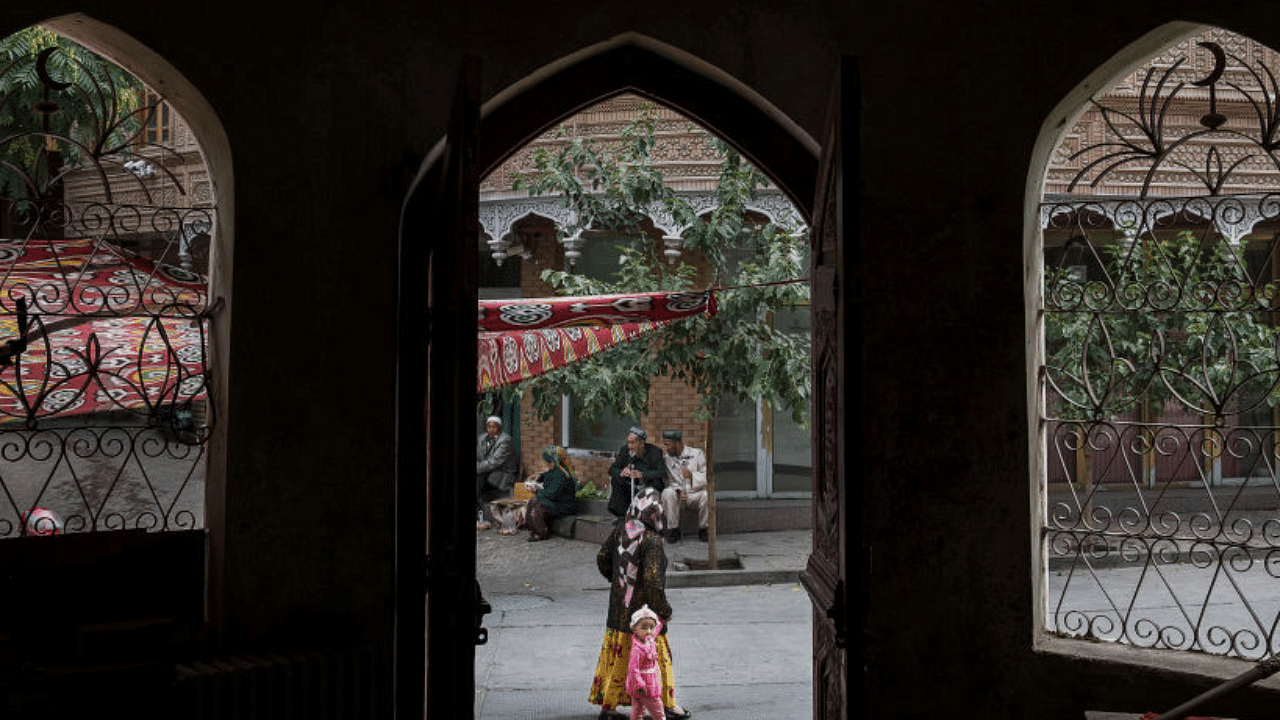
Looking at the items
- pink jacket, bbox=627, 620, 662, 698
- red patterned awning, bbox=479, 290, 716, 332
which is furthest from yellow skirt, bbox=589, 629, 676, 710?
red patterned awning, bbox=479, 290, 716, 332

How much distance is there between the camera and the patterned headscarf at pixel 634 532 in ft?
22.2

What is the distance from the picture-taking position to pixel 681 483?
1307 centimetres

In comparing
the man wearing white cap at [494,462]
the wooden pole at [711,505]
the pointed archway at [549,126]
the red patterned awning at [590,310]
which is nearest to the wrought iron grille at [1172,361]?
the red patterned awning at [590,310]

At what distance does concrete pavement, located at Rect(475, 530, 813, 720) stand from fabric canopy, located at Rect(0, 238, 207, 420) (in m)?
3.30

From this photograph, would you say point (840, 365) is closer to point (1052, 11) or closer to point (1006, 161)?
point (1006, 161)

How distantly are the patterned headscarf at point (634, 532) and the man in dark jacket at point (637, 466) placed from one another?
145 inches

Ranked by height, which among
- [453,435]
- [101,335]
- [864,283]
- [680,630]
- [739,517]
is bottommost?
[680,630]

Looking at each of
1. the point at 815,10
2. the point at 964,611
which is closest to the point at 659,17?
the point at 815,10

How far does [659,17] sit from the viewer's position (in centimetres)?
421

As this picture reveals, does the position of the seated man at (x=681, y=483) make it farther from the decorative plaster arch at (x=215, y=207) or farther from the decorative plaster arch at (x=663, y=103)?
the decorative plaster arch at (x=215, y=207)

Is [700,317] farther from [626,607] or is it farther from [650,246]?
[626,607]

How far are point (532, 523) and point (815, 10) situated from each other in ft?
32.7

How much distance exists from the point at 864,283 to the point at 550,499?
9836 millimetres

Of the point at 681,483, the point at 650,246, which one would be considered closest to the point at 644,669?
the point at 650,246
